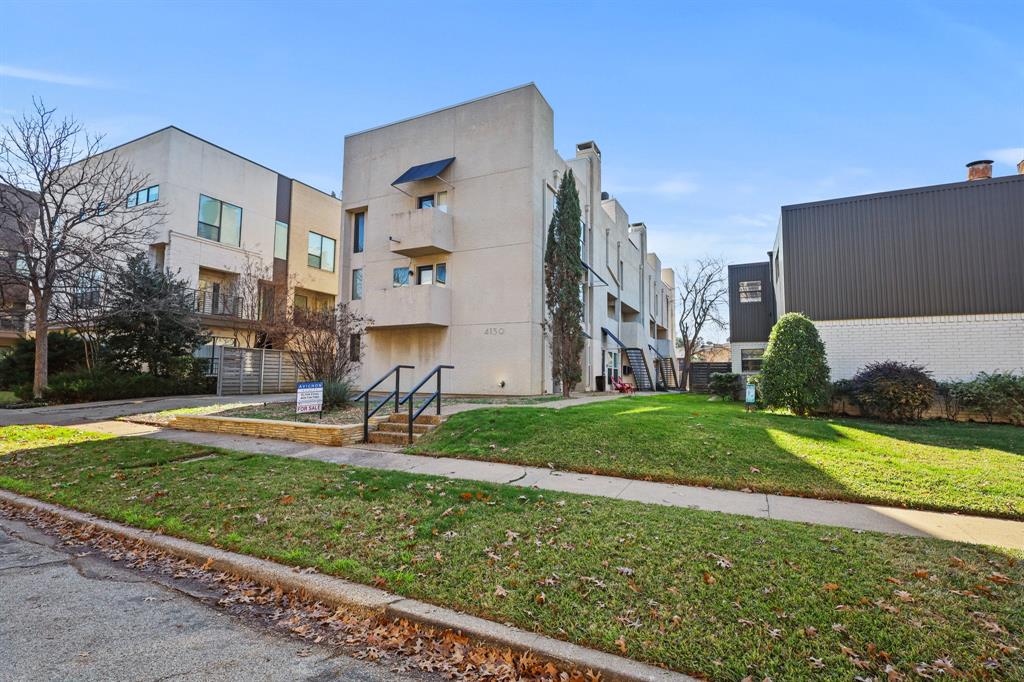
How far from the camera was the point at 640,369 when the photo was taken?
1141 inches

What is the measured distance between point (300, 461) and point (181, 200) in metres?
22.7

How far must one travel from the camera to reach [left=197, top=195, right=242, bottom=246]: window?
25.4 meters

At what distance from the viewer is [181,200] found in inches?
960

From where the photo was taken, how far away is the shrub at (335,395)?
1234 centimetres

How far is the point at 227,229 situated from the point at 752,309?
27.6m

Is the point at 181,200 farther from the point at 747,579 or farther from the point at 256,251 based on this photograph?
the point at 747,579

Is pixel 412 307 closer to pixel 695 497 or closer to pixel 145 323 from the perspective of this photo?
pixel 145 323

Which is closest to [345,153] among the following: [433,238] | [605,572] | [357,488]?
[433,238]

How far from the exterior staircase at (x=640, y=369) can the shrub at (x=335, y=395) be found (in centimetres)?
1912

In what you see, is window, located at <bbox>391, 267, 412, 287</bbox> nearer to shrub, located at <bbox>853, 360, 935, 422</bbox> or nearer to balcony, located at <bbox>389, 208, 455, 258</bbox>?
balcony, located at <bbox>389, 208, 455, 258</bbox>

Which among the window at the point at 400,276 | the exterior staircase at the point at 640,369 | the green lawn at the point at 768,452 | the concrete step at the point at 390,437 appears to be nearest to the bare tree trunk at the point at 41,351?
the window at the point at 400,276

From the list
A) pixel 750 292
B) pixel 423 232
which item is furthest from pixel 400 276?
pixel 750 292

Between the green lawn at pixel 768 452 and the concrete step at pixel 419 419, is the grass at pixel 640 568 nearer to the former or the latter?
the green lawn at pixel 768 452

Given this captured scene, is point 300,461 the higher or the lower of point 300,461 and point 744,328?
the lower
